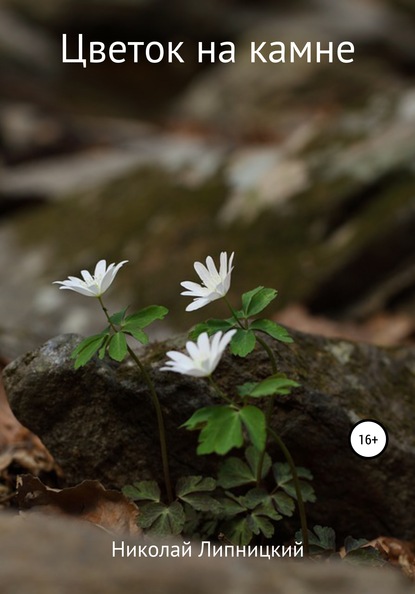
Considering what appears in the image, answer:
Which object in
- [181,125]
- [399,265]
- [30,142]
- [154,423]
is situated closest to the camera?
[154,423]

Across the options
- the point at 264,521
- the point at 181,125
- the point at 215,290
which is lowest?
the point at 264,521

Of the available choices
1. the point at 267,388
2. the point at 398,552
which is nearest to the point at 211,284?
the point at 267,388

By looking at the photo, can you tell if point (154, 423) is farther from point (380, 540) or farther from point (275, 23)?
point (275, 23)

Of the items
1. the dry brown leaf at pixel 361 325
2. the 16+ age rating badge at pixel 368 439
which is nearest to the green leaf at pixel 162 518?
the 16+ age rating badge at pixel 368 439

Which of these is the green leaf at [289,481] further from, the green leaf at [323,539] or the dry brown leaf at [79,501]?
the dry brown leaf at [79,501]

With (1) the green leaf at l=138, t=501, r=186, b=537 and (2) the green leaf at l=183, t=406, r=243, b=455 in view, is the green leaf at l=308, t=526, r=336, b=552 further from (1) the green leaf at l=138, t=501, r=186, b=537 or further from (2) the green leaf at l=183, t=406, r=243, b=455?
(2) the green leaf at l=183, t=406, r=243, b=455

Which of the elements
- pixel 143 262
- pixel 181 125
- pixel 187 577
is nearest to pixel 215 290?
pixel 187 577
